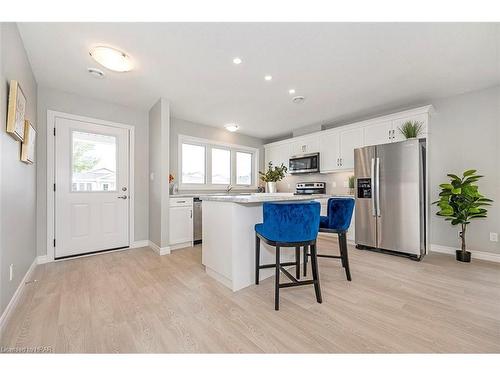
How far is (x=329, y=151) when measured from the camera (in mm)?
4387

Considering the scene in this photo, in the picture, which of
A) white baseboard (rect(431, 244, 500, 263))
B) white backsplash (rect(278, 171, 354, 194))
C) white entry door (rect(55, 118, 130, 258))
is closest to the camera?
white baseboard (rect(431, 244, 500, 263))

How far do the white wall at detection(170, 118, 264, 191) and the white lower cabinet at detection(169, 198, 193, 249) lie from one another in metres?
0.85

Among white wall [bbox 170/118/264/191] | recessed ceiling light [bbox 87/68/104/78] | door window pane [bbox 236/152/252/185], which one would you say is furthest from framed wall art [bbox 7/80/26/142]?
door window pane [bbox 236/152/252/185]

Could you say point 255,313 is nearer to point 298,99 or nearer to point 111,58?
point 111,58

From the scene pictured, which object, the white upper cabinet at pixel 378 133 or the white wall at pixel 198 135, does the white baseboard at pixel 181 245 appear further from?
the white upper cabinet at pixel 378 133

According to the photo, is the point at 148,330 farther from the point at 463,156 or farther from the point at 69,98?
the point at 463,156

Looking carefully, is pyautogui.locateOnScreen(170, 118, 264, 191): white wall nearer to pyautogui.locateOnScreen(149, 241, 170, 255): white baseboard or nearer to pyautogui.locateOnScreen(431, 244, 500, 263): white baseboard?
pyautogui.locateOnScreen(149, 241, 170, 255): white baseboard

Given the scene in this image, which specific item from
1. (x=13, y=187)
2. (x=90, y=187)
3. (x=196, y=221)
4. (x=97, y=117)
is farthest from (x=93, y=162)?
(x=196, y=221)

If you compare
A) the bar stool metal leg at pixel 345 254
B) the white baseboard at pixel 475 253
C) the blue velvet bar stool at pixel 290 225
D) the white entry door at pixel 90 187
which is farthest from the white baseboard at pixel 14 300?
the white baseboard at pixel 475 253

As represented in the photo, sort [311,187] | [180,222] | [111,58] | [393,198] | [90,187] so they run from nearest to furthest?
1. [111,58]
2. [393,198]
3. [90,187]
4. [180,222]
5. [311,187]

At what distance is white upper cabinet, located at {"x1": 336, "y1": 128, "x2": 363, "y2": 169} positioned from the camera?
393cm

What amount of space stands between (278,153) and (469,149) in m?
3.48
